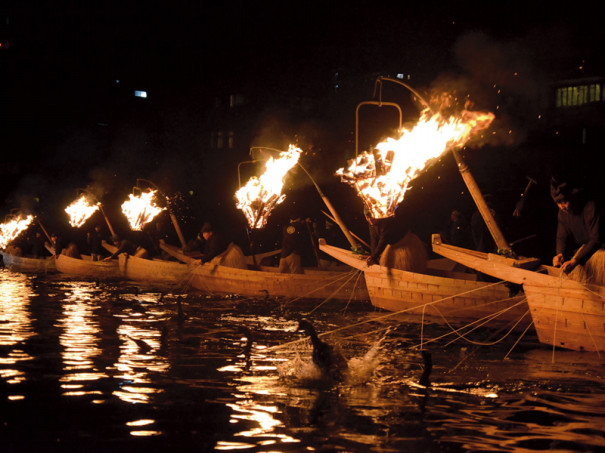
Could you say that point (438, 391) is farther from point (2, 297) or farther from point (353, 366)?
point (2, 297)

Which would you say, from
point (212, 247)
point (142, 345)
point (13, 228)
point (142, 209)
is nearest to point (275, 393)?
point (142, 345)

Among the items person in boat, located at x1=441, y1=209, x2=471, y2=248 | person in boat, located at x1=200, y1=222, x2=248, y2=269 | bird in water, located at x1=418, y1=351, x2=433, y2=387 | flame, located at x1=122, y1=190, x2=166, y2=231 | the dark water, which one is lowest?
the dark water

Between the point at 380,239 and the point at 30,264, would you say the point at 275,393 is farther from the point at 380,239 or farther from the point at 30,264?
the point at 30,264

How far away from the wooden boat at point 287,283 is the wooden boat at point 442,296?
2.77ft

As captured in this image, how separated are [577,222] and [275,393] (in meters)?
5.31

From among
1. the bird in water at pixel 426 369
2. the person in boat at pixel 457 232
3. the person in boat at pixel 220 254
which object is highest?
the person in boat at pixel 457 232

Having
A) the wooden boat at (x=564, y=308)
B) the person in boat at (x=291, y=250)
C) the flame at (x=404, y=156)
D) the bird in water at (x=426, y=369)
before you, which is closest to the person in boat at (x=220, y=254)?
the person in boat at (x=291, y=250)

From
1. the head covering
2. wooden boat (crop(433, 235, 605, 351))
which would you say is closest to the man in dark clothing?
wooden boat (crop(433, 235, 605, 351))

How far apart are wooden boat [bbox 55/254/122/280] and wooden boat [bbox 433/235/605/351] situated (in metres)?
16.5

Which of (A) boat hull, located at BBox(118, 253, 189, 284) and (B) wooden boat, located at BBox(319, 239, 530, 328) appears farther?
(A) boat hull, located at BBox(118, 253, 189, 284)

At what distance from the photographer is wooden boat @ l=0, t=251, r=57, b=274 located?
1123 inches

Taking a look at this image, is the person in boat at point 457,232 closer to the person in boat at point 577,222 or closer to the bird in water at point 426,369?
the person in boat at point 577,222

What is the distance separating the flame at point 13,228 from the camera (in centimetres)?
3681

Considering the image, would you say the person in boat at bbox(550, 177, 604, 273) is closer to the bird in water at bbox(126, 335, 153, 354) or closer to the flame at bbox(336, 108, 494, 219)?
the flame at bbox(336, 108, 494, 219)
